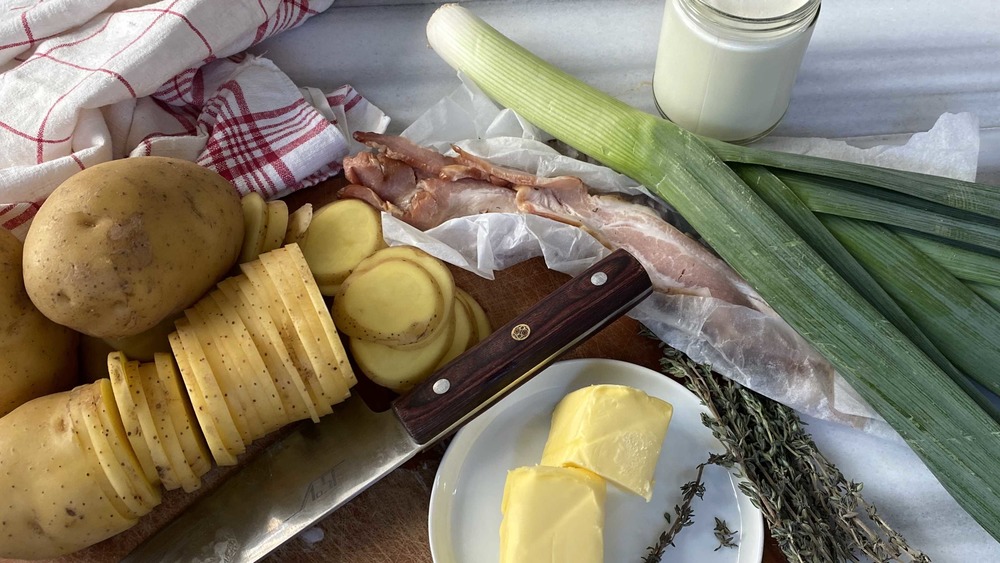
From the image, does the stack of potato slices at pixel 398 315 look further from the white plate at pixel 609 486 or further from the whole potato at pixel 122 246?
the whole potato at pixel 122 246

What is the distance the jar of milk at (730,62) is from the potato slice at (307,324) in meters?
0.91

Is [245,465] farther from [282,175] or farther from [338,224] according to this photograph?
[282,175]

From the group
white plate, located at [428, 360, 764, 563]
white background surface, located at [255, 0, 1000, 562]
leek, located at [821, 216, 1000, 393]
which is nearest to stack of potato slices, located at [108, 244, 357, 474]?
white plate, located at [428, 360, 764, 563]

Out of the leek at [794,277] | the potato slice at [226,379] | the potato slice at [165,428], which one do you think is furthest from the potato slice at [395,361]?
the leek at [794,277]

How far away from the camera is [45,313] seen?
4.29 ft

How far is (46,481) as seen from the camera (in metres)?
1.25

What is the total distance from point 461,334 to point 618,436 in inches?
15.3

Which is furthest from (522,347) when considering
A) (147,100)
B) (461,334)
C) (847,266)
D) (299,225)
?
(147,100)

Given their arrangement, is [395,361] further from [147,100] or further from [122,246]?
[147,100]

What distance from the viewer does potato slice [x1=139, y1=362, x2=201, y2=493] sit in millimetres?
1300

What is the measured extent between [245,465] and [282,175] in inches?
24.4

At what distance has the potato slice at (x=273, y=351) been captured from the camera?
1.34 metres

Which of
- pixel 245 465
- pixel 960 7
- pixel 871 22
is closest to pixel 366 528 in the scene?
pixel 245 465

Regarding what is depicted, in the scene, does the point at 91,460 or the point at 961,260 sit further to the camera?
the point at 961,260
